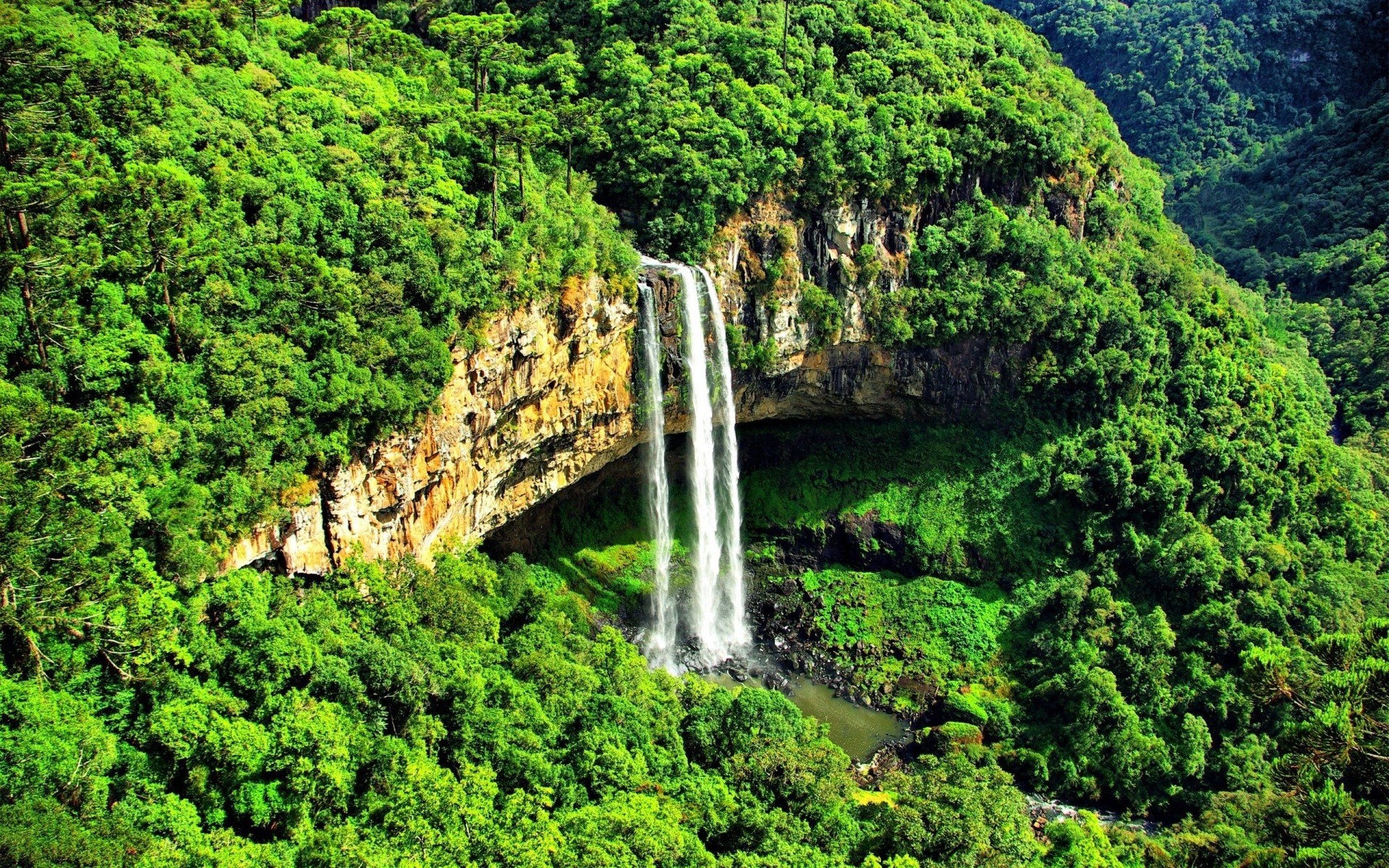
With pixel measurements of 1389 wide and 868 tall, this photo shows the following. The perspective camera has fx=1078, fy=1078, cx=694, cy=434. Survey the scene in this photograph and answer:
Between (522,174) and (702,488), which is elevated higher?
(522,174)

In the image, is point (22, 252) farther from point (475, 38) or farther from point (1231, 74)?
point (1231, 74)

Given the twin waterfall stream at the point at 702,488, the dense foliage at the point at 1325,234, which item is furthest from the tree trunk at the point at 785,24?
the dense foliage at the point at 1325,234

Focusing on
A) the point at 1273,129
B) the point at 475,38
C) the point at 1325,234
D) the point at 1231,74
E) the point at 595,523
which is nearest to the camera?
the point at 595,523

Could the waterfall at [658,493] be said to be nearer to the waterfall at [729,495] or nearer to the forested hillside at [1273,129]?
the waterfall at [729,495]

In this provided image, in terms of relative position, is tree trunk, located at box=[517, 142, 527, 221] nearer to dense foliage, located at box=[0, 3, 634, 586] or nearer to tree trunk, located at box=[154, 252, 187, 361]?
dense foliage, located at box=[0, 3, 634, 586]

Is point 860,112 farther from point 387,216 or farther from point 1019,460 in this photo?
point 387,216

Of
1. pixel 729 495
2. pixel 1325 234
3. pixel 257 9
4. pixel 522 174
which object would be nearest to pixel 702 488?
pixel 729 495
